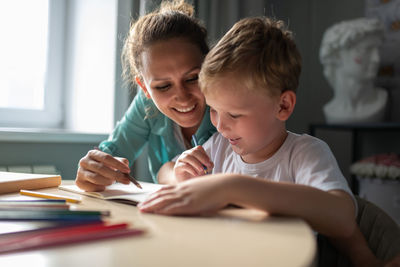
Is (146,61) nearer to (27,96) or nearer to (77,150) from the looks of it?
(77,150)

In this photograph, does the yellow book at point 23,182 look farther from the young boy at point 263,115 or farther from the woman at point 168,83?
the young boy at point 263,115

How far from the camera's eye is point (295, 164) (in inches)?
31.5

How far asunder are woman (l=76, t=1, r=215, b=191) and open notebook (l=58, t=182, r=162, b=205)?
69mm

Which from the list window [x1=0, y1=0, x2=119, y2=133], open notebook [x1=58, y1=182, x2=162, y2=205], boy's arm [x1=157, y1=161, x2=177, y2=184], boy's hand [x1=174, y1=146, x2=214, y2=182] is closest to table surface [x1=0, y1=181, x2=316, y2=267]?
open notebook [x1=58, y1=182, x2=162, y2=205]

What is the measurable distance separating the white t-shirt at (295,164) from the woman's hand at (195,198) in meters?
Answer: 0.19

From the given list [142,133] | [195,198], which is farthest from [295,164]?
[142,133]

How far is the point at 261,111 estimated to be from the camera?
81 centimetres

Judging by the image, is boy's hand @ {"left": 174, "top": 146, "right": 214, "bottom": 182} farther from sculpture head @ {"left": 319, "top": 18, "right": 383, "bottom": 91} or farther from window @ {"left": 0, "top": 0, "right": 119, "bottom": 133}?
sculpture head @ {"left": 319, "top": 18, "right": 383, "bottom": 91}

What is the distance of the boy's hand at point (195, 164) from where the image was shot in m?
0.80

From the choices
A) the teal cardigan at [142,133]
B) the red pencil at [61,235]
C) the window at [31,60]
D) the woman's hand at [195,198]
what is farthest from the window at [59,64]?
the red pencil at [61,235]

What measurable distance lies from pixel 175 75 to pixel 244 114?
29cm

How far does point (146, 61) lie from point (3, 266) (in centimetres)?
79

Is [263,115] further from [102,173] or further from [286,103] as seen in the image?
[102,173]

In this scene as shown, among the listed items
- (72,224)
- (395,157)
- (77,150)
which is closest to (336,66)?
(395,157)
